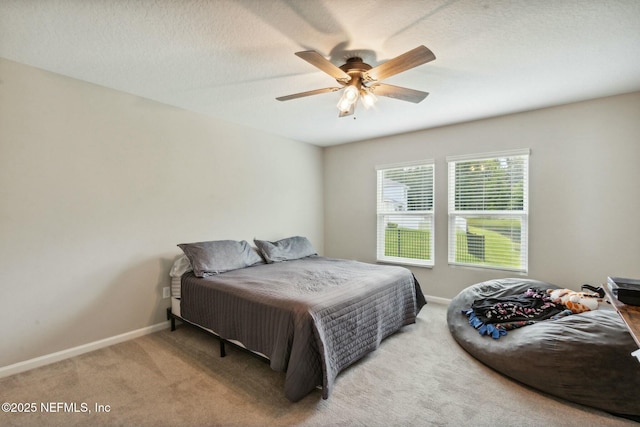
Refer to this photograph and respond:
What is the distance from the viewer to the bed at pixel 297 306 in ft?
6.36

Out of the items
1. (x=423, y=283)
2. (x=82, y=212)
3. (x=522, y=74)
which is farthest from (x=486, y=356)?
(x=82, y=212)

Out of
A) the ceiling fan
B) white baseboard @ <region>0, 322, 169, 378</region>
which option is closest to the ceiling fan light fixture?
the ceiling fan

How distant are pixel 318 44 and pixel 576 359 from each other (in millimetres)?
2703

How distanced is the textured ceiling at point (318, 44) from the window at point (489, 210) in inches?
31.1

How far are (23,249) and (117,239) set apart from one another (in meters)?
0.64

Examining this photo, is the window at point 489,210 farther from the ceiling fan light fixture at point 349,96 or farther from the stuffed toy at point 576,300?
the ceiling fan light fixture at point 349,96

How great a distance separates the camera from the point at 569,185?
310 centimetres

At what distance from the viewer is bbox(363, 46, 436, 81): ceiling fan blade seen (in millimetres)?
1676

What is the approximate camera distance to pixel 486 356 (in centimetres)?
228

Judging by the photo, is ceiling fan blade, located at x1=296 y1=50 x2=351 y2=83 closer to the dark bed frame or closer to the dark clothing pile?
the dark bed frame

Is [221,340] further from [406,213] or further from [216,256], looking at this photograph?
[406,213]

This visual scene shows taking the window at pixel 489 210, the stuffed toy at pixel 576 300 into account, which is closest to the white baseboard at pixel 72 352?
the window at pixel 489 210

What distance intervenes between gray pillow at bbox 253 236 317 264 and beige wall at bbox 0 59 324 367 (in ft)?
1.50

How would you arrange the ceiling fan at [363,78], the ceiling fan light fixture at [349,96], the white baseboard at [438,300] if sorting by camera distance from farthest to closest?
the white baseboard at [438,300] < the ceiling fan light fixture at [349,96] < the ceiling fan at [363,78]
